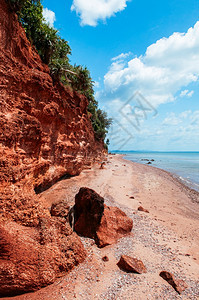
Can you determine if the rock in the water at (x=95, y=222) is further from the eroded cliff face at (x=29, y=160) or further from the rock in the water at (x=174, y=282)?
the rock in the water at (x=174, y=282)

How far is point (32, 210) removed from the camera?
421 centimetres

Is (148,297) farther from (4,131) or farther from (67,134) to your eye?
(67,134)

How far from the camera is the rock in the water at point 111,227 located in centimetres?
534

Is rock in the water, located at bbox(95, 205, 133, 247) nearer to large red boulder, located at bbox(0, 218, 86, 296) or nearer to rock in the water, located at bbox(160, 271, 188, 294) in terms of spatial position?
large red boulder, located at bbox(0, 218, 86, 296)

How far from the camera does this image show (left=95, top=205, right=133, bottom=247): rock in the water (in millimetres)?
5344

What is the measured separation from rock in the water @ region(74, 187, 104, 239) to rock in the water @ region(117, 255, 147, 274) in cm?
140

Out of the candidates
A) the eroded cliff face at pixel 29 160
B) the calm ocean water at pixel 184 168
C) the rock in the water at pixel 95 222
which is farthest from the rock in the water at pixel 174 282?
the calm ocean water at pixel 184 168

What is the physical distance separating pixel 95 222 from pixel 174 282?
2.91 m

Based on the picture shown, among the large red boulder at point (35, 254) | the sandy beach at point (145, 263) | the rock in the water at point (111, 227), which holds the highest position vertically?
the large red boulder at point (35, 254)

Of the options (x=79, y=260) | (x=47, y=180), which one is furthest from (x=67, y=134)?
(x=79, y=260)

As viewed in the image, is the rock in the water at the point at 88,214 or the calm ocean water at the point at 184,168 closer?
the rock in the water at the point at 88,214

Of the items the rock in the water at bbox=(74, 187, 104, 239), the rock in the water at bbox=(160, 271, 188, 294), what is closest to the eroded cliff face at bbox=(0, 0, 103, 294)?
the rock in the water at bbox=(74, 187, 104, 239)

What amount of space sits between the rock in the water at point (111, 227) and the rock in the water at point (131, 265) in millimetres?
1058

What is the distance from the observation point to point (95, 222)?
5.55m
